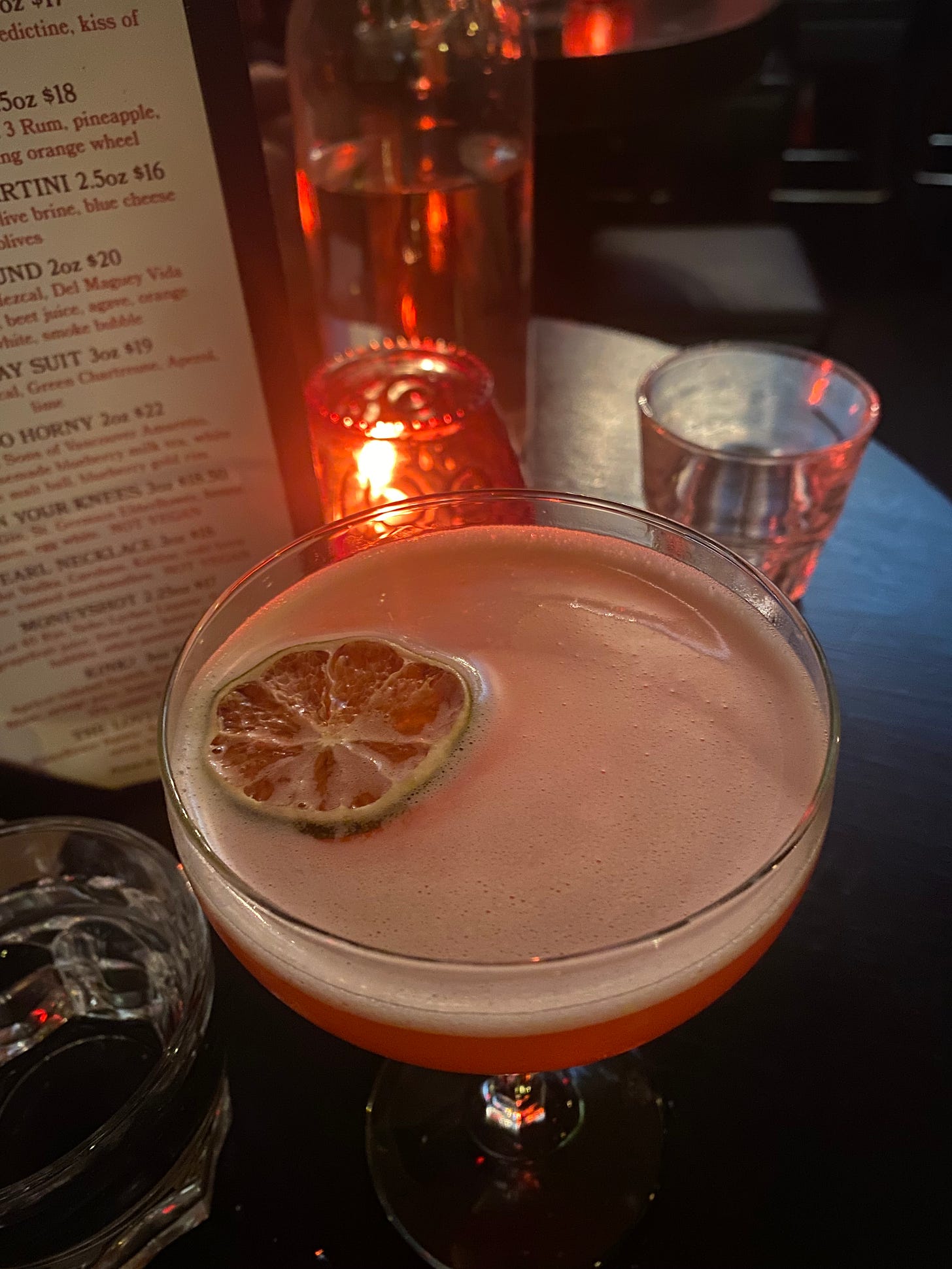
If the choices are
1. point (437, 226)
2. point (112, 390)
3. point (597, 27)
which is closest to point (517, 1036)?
point (112, 390)

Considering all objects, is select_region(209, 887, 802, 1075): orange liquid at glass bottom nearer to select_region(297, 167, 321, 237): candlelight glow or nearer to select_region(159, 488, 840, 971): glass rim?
select_region(159, 488, 840, 971): glass rim

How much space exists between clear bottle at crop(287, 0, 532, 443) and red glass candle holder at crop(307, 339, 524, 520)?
0.22m

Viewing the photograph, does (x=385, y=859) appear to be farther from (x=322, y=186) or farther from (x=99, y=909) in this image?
(x=322, y=186)

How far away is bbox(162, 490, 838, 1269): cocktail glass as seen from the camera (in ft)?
1.64

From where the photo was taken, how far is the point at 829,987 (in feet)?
2.64

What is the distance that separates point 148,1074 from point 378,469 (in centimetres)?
54

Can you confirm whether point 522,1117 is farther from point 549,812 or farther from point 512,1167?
point 549,812

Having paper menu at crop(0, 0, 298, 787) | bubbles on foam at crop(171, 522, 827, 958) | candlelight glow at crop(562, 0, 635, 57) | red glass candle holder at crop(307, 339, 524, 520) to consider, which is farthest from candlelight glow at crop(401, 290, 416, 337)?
candlelight glow at crop(562, 0, 635, 57)

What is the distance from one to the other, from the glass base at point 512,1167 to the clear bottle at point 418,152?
2.77 ft

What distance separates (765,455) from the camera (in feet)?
3.67

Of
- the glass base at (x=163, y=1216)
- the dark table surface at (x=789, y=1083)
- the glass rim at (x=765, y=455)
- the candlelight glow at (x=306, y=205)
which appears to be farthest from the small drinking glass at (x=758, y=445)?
the glass base at (x=163, y=1216)

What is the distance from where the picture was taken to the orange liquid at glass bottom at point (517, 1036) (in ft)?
1.72

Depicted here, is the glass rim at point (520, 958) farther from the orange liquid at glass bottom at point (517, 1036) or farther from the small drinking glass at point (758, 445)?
the small drinking glass at point (758, 445)

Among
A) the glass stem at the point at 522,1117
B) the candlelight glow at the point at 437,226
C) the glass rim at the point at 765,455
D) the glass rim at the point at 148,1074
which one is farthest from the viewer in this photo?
the candlelight glow at the point at 437,226
